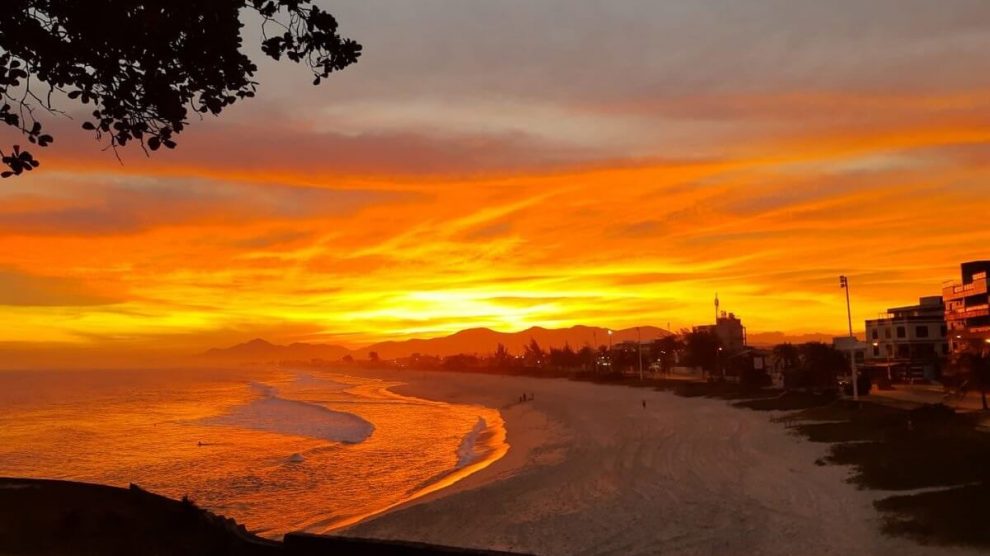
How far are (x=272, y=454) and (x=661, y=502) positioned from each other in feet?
92.6

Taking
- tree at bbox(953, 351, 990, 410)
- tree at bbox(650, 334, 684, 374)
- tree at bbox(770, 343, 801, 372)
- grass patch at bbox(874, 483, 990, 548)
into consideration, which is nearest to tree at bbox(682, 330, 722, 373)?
tree at bbox(770, 343, 801, 372)

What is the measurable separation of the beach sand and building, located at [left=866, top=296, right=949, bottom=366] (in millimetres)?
54860

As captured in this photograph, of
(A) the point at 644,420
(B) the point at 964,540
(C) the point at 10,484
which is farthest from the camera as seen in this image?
(A) the point at 644,420

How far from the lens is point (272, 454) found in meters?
41.5

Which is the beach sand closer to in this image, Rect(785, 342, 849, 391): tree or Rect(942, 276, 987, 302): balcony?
Rect(785, 342, 849, 391): tree

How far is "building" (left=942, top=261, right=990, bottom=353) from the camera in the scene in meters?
67.1

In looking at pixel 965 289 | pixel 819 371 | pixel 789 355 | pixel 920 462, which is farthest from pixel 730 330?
pixel 920 462

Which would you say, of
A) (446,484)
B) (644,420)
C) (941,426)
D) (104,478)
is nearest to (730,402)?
(644,420)

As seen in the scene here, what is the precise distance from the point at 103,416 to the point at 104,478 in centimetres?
4516

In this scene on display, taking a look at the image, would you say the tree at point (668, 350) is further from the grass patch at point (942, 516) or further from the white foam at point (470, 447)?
the grass patch at point (942, 516)

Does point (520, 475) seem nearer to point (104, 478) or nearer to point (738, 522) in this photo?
point (738, 522)

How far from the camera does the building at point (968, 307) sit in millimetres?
67125

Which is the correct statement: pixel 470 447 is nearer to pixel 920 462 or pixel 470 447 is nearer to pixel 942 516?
pixel 920 462

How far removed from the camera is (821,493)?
20.3 m
